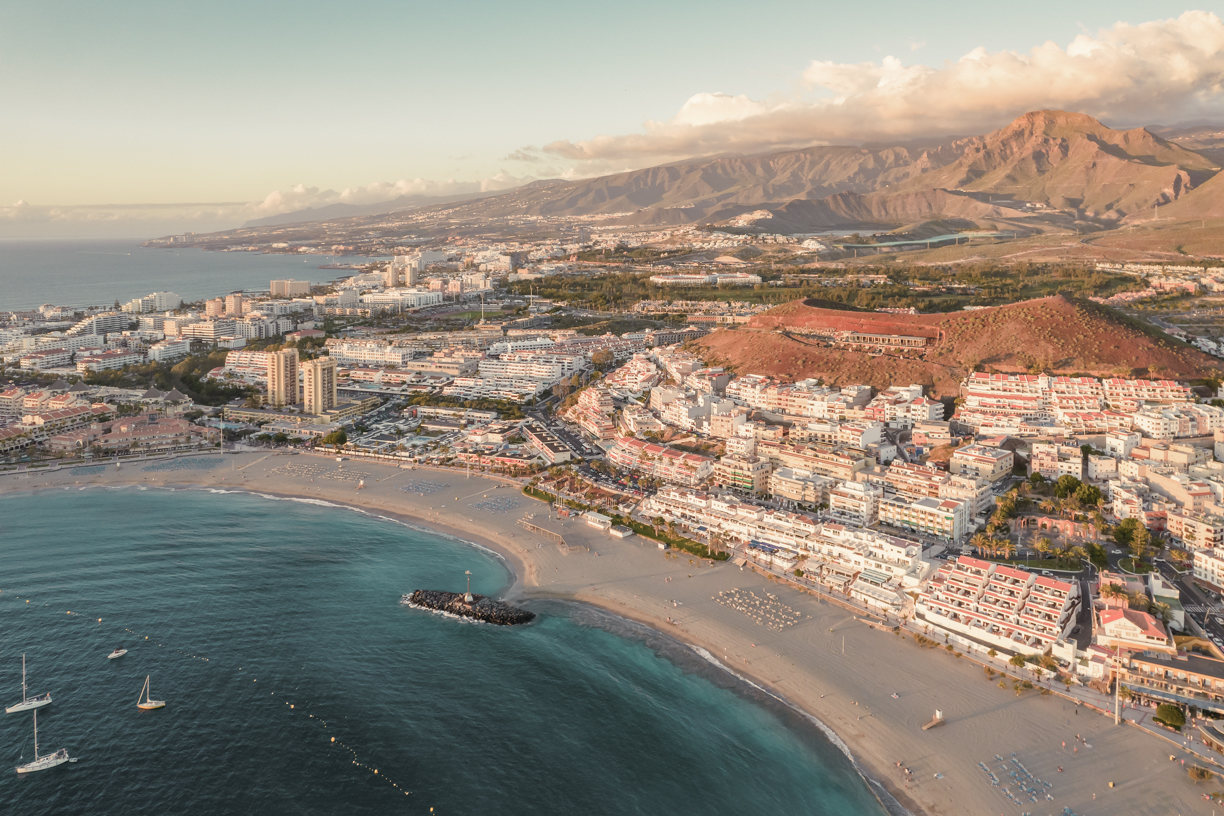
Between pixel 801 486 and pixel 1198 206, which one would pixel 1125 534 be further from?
pixel 1198 206

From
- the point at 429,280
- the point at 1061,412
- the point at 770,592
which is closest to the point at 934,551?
the point at 770,592

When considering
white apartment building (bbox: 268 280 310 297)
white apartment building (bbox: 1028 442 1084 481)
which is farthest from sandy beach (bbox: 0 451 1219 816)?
white apartment building (bbox: 268 280 310 297)

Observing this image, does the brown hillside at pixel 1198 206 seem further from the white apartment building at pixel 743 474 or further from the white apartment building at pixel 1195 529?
the white apartment building at pixel 743 474

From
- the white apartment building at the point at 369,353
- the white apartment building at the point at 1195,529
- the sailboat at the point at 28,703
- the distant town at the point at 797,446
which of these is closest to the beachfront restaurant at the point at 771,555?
the distant town at the point at 797,446

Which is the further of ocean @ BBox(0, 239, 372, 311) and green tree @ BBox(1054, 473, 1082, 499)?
ocean @ BBox(0, 239, 372, 311)

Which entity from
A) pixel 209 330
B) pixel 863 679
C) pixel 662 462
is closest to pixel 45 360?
pixel 209 330

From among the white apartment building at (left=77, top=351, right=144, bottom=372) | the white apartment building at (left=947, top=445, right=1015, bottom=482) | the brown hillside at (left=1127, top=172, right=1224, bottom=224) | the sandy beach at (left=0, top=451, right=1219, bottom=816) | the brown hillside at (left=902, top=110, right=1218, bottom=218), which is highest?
the brown hillside at (left=902, top=110, right=1218, bottom=218)

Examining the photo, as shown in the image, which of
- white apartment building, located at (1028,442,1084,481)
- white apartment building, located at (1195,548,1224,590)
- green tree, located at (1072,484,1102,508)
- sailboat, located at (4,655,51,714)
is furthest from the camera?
white apartment building, located at (1028,442,1084,481)

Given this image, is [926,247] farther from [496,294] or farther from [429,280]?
[429,280]

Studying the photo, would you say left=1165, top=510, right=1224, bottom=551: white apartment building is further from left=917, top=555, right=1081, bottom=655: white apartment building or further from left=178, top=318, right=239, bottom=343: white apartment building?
left=178, top=318, right=239, bottom=343: white apartment building
